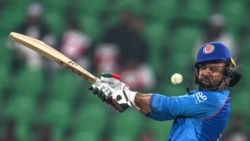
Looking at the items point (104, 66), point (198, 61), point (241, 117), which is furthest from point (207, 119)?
point (104, 66)

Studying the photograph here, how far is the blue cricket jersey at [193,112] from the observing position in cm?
611

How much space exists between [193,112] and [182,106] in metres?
0.09

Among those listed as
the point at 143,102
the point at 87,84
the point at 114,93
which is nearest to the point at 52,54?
the point at 114,93

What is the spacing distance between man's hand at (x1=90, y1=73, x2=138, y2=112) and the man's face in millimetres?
521

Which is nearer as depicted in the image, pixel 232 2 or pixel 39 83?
pixel 39 83

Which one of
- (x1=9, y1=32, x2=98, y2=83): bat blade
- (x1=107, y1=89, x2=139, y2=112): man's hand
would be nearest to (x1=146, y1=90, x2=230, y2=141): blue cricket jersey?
(x1=107, y1=89, x2=139, y2=112): man's hand

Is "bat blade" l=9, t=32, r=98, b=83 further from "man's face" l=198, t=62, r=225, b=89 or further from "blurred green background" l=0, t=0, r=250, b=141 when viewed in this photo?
"blurred green background" l=0, t=0, r=250, b=141

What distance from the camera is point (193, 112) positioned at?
611 centimetres

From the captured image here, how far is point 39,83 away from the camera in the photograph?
1143 cm

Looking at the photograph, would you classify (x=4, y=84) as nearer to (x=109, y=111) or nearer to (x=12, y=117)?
(x=12, y=117)

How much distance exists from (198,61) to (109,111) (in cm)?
491

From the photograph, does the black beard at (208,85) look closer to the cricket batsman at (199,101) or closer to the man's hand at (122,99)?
the cricket batsman at (199,101)

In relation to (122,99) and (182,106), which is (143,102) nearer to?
(122,99)

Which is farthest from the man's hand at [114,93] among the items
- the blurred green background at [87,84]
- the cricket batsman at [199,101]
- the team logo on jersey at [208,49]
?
the blurred green background at [87,84]
